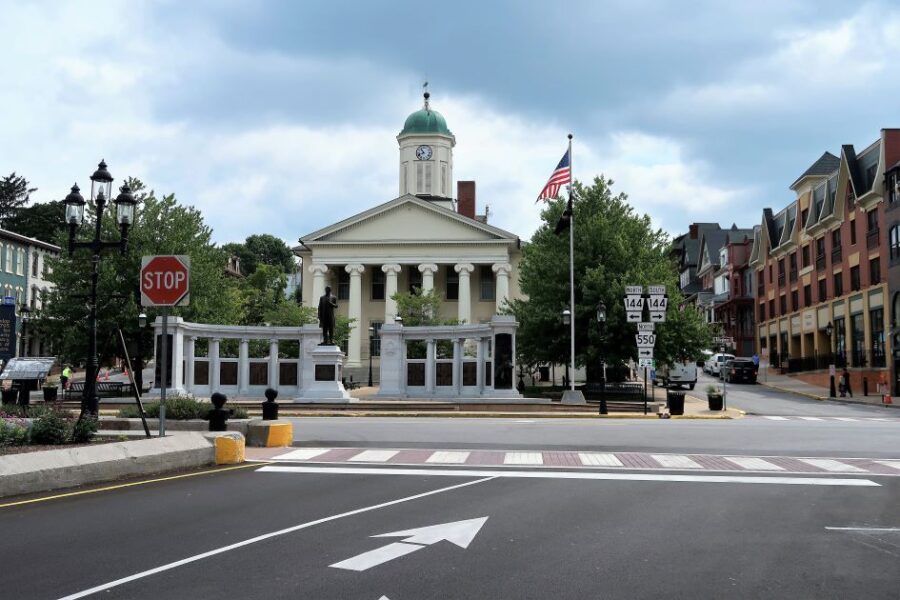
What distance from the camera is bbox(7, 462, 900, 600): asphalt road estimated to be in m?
6.04

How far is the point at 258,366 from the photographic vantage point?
3891cm

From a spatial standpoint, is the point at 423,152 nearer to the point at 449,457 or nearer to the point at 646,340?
the point at 646,340

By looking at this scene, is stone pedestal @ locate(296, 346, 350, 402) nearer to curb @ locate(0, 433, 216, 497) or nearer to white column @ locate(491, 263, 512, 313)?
curb @ locate(0, 433, 216, 497)

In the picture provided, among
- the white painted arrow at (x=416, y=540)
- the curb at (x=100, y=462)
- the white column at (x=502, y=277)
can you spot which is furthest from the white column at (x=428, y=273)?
the white painted arrow at (x=416, y=540)

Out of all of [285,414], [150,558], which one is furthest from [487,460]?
[285,414]

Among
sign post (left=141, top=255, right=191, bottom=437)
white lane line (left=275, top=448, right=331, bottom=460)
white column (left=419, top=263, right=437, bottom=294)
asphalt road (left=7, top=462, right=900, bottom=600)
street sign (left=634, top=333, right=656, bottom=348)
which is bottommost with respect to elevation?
white lane line (left=275, top=448, right=331, bottom=460)

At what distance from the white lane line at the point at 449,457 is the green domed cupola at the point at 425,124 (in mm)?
62680

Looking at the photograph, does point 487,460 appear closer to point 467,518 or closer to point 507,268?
point 467,518

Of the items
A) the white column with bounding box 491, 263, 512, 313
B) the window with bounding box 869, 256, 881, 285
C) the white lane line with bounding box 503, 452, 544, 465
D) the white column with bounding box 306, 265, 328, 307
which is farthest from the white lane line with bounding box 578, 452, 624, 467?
the white column with bounding box 306, 265, 328, 307

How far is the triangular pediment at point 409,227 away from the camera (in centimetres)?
6575

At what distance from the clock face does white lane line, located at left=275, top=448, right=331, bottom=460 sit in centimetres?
6162

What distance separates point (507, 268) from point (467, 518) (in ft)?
189

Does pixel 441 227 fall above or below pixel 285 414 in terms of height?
above

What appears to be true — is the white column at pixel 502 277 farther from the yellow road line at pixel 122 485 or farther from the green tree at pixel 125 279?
the yellow road line at pixel 122 485
